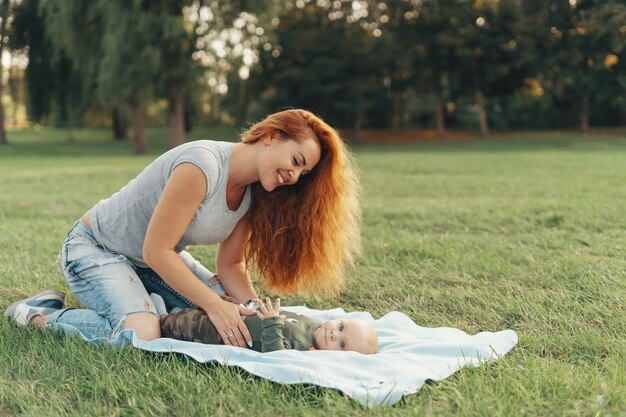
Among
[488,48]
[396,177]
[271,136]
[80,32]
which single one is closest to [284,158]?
[271,136]

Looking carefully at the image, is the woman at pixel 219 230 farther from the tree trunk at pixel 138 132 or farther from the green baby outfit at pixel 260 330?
the tree trunk at pixel 138 132

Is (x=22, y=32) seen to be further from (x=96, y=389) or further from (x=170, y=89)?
(x=96, y=389)

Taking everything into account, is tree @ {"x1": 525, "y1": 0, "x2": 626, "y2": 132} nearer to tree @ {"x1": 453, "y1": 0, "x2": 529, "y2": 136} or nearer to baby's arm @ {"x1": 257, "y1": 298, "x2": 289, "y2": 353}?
tree @ {"x1": 453, "y1": 0, "x2": 529, "y2": 136}

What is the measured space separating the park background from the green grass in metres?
0.01

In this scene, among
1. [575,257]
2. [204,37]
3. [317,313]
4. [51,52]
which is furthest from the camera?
[51,52]

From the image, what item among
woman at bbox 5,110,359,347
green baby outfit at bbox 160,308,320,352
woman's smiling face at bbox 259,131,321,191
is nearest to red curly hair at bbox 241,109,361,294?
woman at bbox 5,110,359,347

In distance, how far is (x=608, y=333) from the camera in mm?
2898

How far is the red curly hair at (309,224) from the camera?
10.3ft

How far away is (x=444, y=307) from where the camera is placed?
351 cm

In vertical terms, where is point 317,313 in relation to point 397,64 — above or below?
below

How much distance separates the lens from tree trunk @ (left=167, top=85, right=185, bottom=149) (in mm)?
20547

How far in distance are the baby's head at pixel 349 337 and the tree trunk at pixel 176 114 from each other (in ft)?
61.4

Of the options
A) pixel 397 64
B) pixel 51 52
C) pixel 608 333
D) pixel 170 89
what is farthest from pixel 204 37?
pixel 608 333

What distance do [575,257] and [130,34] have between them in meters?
17.2
